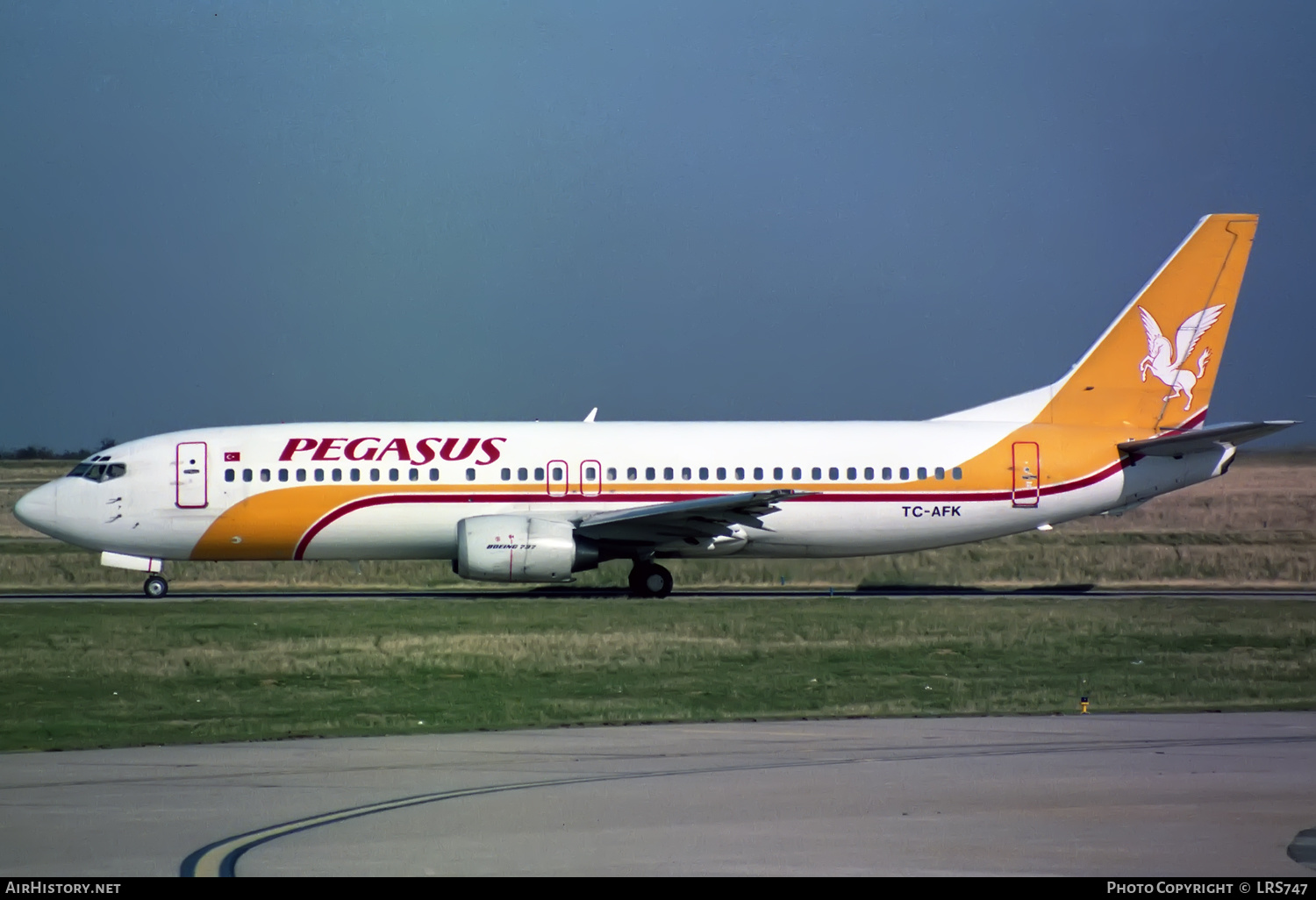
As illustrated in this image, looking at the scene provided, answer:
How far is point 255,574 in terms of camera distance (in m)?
39.4

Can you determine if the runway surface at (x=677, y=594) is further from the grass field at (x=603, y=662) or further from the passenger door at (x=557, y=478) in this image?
the passenger door at (x=557, y=478)

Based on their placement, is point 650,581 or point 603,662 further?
point 650,581

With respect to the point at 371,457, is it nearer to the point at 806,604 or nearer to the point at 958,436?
the point at 806,604

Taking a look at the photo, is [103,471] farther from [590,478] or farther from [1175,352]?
[1175,352]

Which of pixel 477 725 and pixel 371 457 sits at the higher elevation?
pixel 371 457

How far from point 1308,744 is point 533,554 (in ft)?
61.3

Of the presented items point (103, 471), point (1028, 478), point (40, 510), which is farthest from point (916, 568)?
point (40, 510)

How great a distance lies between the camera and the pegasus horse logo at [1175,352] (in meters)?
33.9

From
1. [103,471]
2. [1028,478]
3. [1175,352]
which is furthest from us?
[1175,352]

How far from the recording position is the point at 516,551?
30.7 metres

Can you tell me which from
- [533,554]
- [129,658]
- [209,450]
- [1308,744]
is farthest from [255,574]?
[1308,744]

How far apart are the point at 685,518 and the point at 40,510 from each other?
1270cm

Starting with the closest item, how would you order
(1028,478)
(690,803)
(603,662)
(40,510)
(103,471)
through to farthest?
(690,803) → (603,662) → (40,510) → (103,471) → (1028,478)

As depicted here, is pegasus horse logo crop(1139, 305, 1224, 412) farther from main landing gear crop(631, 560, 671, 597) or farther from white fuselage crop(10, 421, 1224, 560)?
main landing gear crop(631, 560, 671, 597)
